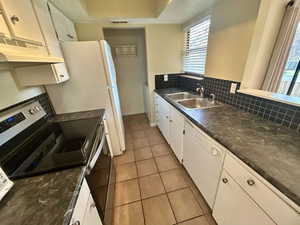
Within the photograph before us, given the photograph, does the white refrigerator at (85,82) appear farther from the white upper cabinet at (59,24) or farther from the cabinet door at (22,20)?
the cabinet door at (22,20)

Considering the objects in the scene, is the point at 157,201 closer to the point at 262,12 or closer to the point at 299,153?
the point at 299,153

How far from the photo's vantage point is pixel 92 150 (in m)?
0.95

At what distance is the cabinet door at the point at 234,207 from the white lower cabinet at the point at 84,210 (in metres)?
0.98

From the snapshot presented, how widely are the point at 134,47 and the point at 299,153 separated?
3.27 m

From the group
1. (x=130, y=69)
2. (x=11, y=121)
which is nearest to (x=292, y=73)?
(x=11, y=121)

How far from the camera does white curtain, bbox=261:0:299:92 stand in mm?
1123

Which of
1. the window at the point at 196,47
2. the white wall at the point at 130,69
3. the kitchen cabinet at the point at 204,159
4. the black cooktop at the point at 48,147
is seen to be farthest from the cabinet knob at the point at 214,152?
the white wall at the point at 130,69

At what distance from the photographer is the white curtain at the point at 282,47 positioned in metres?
1.12

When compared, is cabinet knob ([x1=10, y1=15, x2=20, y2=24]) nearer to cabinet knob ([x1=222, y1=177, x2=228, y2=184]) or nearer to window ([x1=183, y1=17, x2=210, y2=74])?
cabinet knob ([x1=222, y1=177, x2=228, y2=184])

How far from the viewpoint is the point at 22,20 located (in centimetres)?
90

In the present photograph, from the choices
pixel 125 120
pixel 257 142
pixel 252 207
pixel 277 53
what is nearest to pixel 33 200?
pixel 252 207

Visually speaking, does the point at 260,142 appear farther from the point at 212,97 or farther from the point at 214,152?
the point at 212,97

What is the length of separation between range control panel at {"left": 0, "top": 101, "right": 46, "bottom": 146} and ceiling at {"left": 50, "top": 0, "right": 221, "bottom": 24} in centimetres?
121

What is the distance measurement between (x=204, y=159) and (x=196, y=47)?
1.98 metres
